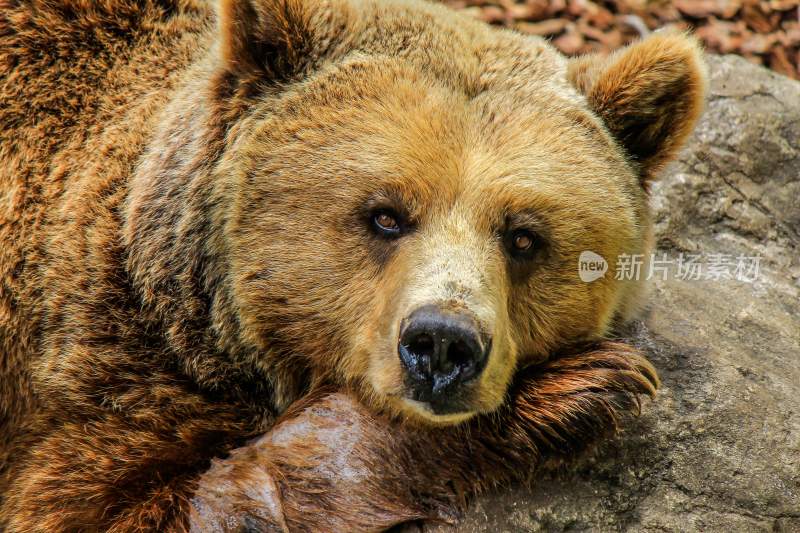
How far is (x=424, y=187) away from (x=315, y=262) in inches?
23.2

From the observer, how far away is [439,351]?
3715mm

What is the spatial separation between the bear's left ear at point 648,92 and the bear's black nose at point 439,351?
1575mm

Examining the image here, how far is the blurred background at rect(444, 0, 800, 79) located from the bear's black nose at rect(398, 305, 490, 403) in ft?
20.3

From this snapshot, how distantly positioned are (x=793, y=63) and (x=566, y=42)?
224 centimetres

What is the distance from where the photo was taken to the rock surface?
4.29m

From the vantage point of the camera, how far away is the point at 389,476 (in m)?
4.25

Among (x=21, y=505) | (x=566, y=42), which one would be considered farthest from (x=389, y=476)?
(x=566, y=42)

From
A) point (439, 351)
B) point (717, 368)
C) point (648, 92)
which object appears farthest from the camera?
point (717, 368)

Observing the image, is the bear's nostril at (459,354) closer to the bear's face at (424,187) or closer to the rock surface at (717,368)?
the bear's face at (424,187)
